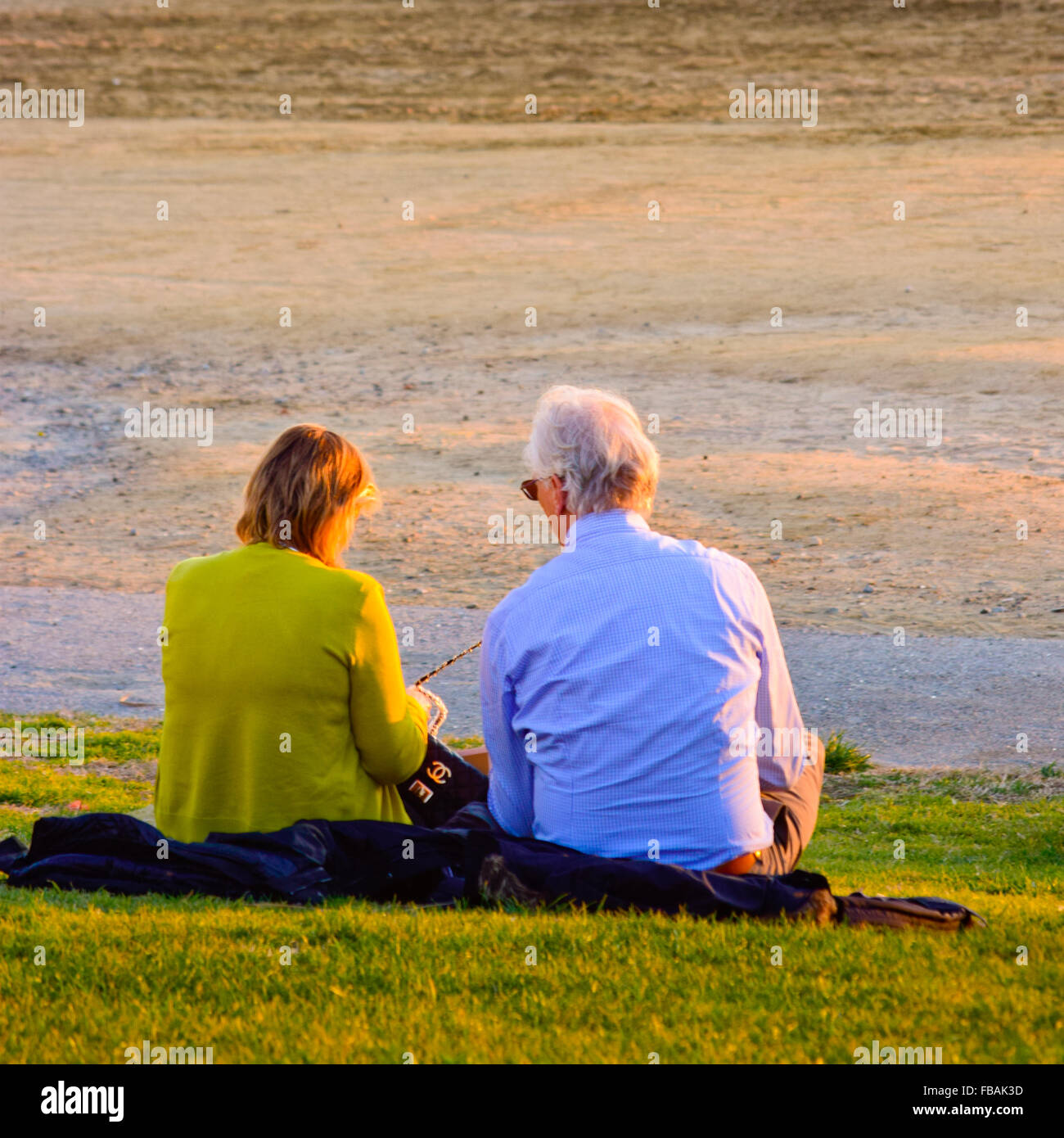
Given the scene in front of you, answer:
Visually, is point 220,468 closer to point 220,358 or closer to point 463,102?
point 220,358

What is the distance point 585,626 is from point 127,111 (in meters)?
32.8

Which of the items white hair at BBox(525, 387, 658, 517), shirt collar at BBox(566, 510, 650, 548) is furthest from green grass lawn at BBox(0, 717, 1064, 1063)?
white hair at BBox(525, 387, 658, 517)

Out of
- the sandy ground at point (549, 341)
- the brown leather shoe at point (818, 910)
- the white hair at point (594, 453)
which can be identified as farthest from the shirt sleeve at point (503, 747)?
the sandy ground at point (549, 341)

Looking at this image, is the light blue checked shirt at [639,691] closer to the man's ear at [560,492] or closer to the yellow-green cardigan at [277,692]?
the man's ear at [560,492]

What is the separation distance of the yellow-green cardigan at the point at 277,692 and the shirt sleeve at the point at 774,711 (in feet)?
3.03

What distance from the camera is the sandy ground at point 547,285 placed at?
36.9ft

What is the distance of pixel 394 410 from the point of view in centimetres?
1511

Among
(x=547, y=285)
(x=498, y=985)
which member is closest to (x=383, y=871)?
(x=498, y=985)

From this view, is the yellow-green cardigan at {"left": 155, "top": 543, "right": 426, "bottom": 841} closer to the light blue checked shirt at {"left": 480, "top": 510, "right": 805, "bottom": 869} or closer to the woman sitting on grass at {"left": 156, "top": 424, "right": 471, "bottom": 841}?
the woman sitting on grass at {"left": 156, "top": 424, "right": 471, "bottom": 841}

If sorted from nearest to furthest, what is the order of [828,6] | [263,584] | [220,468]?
[263,584] → [220,468] → [828,6]

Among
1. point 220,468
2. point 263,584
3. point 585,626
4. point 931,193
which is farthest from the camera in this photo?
point 931,193

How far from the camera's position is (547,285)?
64.6 ft

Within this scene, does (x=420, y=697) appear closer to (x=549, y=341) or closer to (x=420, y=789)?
(x=420, y=789)
